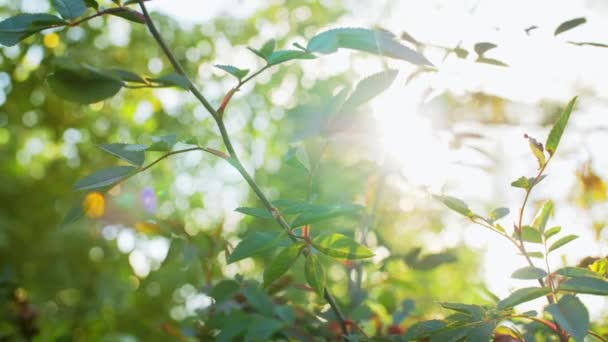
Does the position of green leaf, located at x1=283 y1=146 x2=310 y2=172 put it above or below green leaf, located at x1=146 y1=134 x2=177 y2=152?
below

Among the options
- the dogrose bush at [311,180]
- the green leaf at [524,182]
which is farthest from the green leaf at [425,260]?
the green leaf at [524,182]

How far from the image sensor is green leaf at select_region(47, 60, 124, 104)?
0.41 meters

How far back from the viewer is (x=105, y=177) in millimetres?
452

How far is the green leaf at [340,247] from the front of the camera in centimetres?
42

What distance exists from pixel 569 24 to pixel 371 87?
23cm

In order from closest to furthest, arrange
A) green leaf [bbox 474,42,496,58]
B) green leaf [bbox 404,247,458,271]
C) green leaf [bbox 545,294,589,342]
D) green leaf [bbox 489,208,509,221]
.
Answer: green leaf [bbox 545,294,589,342] < green leaf [bbox 489,208,509,221] < green leaf [bbox 474,42,496,58] < green leaf [bbox 404,247,458,271]

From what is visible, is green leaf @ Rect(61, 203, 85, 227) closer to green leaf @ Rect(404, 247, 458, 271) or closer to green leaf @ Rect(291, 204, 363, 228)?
green leaf @ Rect(291, 204, 363, 228)

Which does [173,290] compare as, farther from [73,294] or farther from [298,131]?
[298,131]

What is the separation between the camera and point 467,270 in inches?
137

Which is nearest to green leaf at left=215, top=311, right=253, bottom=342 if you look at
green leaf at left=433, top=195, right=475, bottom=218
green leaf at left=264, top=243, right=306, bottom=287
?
green leaf at left=264, top=243, right=306, bottom=287

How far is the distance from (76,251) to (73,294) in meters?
0.50

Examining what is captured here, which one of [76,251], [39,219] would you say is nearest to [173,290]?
[76,251]

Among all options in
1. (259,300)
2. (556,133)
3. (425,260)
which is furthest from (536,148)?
(425,260)

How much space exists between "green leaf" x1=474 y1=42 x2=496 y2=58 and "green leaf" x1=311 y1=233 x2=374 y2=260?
11.0 inches
